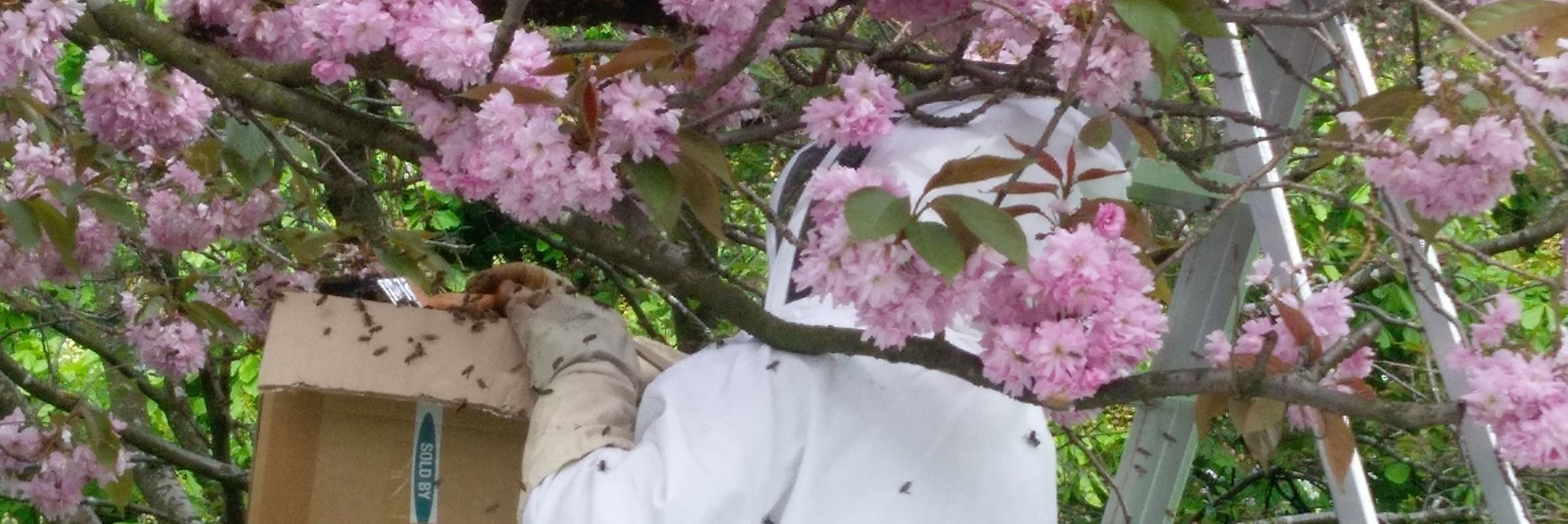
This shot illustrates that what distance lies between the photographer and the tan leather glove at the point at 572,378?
4.89ft

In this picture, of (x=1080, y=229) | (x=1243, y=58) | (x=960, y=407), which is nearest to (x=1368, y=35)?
(x=1243, y=58)

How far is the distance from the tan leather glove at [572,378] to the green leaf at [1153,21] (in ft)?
2.27

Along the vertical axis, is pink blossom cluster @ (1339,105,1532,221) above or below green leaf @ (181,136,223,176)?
below

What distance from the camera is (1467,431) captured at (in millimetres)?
1392

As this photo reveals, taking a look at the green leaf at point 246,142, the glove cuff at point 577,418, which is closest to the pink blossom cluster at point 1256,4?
the glove cuff at point 577,418

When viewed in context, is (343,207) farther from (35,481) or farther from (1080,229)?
(1080,229)

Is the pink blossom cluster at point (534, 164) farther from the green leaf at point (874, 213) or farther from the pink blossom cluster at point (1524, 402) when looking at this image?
the pink blossom cluster at point (1524, 402)

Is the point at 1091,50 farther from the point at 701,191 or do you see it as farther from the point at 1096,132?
the point at 701,191

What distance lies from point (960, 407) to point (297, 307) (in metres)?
0.77

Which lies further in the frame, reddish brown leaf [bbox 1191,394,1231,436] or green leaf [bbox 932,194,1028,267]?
reddish brown leaf [bbox 1191,394,1231,436]

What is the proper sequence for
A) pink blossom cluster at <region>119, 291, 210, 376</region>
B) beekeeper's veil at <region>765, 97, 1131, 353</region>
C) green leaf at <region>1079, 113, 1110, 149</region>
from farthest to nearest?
pink blossom cluster at <region>119, 291, 210, 376</region>, beekeeper's veil at <region>765, 97, 1131, 353</region>, green leaf at <region>1079, 113, 1110, 149</region>

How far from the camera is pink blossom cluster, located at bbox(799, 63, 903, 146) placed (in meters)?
1.27

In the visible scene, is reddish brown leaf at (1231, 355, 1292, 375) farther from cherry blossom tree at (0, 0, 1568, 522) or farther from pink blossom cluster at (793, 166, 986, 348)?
pink blossom cluster at (793, 166, 986, 348)

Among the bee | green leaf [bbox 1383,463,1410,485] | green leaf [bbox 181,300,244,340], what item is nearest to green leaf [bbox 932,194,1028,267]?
the bee
